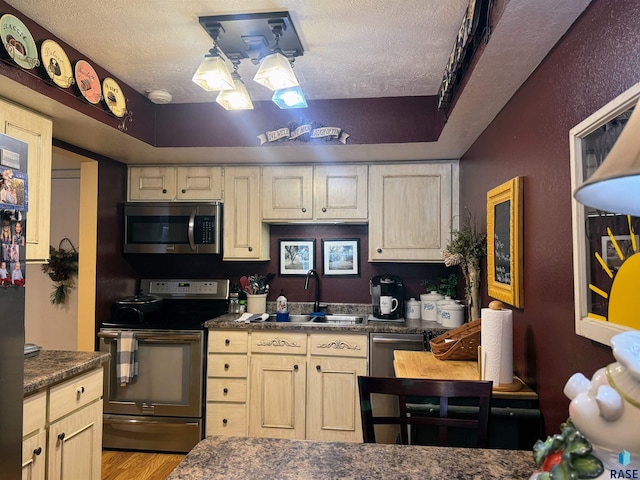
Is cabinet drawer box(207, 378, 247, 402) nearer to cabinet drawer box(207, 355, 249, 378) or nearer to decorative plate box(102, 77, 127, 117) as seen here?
cabinet drawer box(207, 355, 249, 378)

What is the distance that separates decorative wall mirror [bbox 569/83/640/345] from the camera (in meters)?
1.08

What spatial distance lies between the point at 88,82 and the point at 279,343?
2031 millimetres

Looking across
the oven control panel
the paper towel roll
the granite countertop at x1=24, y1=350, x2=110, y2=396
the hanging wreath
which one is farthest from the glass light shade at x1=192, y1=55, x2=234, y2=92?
the hanging wreath

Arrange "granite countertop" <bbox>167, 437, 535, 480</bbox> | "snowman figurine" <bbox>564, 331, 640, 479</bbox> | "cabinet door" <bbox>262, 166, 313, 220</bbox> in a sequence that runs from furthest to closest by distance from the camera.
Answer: "cabinet door" <bbox>262, 166, 313, 220</bbox>
"granite countertop" <bbox>167, 437, 535, 480</bbox>
"snowman figurine" <bbox>564, 331, 640, 479</bbox>

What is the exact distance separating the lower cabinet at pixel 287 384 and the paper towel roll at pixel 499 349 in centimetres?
131

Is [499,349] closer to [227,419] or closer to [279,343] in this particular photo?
[279,343]

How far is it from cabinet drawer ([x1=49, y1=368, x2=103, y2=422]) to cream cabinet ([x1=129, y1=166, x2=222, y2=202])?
5.37 ft

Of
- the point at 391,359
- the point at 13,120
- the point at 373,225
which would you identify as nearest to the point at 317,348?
the point at 391,359

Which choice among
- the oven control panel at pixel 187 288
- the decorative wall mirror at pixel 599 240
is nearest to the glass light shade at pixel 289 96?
the decorative wall mirror at pixel 599 240

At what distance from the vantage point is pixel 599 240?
1218mm

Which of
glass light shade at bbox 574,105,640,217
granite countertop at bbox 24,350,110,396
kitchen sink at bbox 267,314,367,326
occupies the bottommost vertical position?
kitchen sink at bbox 267,314,367,326

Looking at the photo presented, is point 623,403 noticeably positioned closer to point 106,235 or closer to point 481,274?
point 481,274

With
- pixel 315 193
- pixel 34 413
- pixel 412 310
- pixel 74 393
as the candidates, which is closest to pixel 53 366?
pixel 74 393

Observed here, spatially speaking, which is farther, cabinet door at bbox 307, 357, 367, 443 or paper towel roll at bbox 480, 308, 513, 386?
cabinet door at bbox 307, 357, 367, 443
